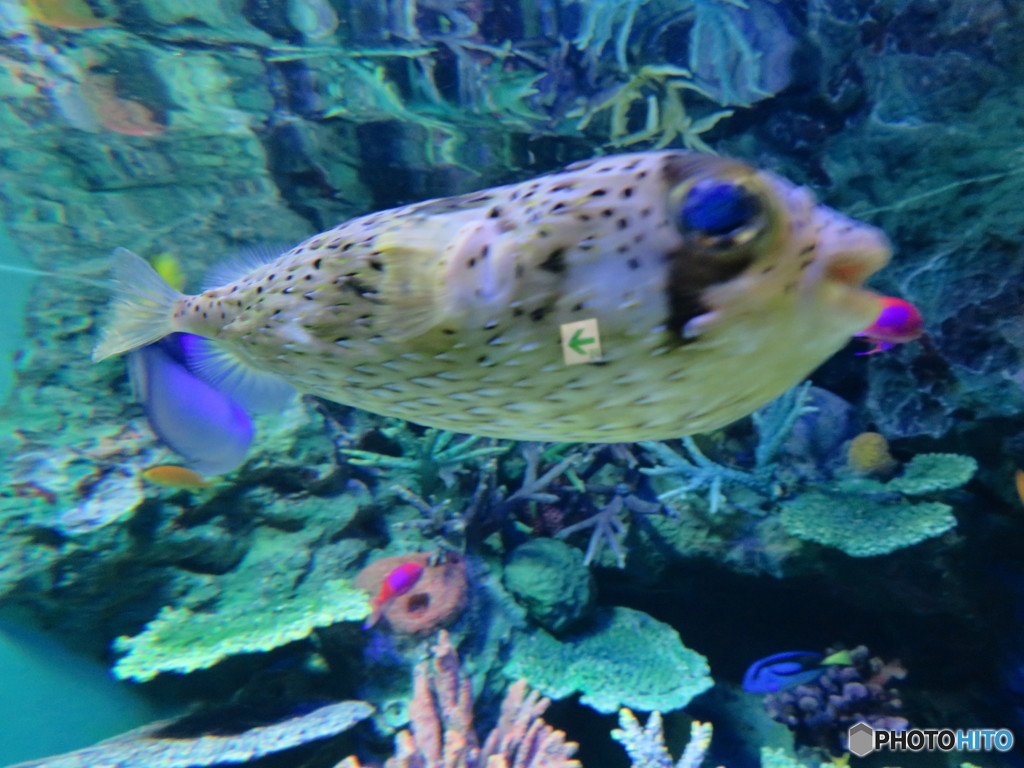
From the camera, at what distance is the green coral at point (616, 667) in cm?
289

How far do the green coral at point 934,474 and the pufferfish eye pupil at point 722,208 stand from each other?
2.97 metres

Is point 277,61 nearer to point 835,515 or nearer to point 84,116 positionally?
point 84,116

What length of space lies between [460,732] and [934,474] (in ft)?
9.34

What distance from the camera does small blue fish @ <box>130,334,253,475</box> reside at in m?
2.24

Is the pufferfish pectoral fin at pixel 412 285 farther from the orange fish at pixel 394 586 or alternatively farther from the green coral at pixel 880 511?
the green coral at pixel 880 511

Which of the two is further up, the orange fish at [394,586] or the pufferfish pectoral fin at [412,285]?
the pufferfish pectoral fin at [412,285]

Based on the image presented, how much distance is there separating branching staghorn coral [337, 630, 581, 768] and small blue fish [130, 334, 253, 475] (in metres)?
1.43

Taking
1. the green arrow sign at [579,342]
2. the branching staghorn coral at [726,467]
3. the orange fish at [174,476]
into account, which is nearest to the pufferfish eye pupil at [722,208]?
the green arrow sign at [579,342]

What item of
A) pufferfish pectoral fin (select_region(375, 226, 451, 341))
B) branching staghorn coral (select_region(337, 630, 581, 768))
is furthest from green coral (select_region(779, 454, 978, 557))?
pufferfish pectoral fin (select_region(375, 226, 451, 341))

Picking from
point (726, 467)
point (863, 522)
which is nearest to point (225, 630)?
point (726, 467)

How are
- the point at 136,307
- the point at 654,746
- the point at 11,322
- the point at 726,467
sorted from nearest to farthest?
the point at 136,307, the point at 654,746, the point at 726,467, the point at 11,322

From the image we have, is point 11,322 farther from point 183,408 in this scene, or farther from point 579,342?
point 579,342

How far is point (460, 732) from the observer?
8.48ft

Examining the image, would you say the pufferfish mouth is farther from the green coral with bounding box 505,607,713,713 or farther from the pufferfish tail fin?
the green coral with bounding box 505,607,713,713
